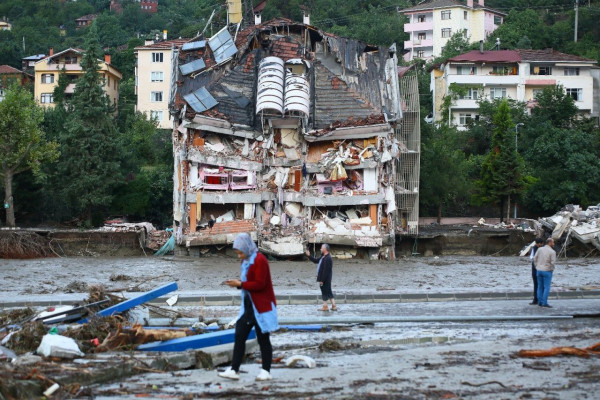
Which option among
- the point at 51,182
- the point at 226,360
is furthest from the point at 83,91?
the point at 226,360

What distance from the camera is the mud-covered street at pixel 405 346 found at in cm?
1105

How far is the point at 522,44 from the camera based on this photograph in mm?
86875

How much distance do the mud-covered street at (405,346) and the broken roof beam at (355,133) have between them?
11.8 metres

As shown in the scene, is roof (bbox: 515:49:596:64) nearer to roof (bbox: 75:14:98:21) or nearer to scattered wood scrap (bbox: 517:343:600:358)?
roof (bbox: 75:14:98:21)

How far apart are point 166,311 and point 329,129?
83.9ft

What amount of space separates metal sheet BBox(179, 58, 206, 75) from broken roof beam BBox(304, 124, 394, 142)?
18.7ft

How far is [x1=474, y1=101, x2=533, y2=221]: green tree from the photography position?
56.1 meters

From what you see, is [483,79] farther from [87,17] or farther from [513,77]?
[87,17]

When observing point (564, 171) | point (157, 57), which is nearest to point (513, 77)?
point (564, 171)

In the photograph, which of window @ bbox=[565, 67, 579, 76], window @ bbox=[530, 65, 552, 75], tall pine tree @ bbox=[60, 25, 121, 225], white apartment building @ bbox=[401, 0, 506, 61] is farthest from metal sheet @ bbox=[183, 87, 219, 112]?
white apartment building @ bbox=[401, 0, 506, 61]

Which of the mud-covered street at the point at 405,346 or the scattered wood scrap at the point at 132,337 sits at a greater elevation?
the scattered wood scrap at the point at 132,337

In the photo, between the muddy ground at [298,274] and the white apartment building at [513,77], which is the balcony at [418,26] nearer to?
the white apartment building at [513,77]

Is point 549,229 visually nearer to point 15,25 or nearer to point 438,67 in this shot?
point 438,67

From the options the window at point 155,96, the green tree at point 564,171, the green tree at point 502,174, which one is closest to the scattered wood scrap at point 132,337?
the green tree at point 502,174
